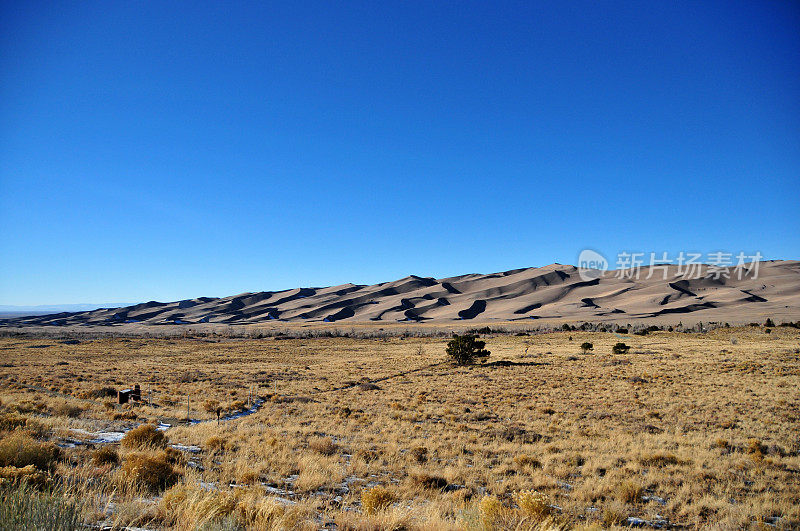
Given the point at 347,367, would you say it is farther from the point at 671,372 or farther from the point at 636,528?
the point at 636,528

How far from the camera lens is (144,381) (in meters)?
24.6

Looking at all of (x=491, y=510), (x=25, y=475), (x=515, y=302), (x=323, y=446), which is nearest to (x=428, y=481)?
(x=491, y=510)

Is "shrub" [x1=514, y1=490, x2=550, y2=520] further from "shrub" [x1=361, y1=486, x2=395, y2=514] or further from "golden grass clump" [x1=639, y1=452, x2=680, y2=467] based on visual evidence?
"golden grass clump" [x1=639, y1=452, x2=680, y2=467]

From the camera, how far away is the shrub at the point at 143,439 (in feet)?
27.9

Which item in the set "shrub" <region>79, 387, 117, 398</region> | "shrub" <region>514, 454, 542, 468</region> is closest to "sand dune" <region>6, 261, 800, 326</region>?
"shrub" <region>514, 454, 542, 468</region>

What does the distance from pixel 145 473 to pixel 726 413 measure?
57.5 feet

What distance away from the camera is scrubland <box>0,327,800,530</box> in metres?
5.29

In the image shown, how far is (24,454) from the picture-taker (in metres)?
6.36

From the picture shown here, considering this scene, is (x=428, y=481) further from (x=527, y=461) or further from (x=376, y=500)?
(x=527, y=461)

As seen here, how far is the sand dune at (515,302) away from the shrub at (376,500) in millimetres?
80140

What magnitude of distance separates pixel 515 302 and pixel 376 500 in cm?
12131

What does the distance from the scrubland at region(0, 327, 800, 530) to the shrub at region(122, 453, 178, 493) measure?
0.03 meters

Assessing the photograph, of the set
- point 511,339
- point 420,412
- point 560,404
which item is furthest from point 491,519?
point 511,339

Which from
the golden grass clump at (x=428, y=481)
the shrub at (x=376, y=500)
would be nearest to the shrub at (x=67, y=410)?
the golden grass clump at (x=428, y=481)
